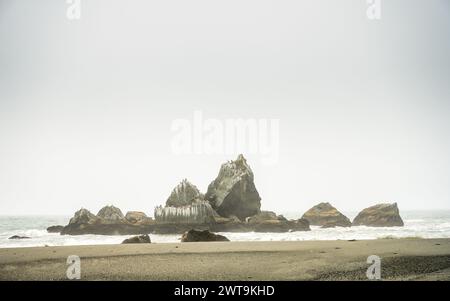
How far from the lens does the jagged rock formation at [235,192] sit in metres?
28.8

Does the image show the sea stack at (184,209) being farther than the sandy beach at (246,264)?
Yes

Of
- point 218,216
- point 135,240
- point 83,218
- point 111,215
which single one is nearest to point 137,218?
point 111,215

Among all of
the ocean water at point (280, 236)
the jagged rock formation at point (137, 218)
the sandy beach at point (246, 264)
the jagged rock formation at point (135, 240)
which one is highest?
the sandy beach at point (246, 264)

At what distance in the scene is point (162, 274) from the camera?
6352 millimetres

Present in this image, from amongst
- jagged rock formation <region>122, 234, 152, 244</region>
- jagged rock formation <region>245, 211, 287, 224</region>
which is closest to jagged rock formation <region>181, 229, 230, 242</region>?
jagged rock formation <region>122, 234, 152, 244</region>

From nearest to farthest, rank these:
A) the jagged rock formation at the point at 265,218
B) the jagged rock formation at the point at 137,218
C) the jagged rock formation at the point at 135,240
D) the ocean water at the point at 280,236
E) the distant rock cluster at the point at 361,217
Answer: the jagged rock formation at the point at 135,240
the ocean water at the point at 280,236
the jagged rock formation at the point at 265,218
the jagged rock formation at the point at 137,218
the distant rock cluster at the point at 361,217

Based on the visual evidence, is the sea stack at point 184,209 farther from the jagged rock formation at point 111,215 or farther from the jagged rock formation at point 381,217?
the jagged rock formation at point 381,217

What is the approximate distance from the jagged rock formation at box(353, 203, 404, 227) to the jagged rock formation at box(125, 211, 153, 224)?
58.5 feet

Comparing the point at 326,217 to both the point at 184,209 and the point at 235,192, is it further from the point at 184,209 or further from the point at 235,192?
the point at 184,209

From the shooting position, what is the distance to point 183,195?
26000 mm

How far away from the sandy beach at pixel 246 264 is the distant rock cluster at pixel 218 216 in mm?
16182

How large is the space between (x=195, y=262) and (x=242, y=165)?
73.8 feet

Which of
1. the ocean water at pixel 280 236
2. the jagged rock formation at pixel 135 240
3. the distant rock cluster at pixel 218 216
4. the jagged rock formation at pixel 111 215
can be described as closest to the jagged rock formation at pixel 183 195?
the distant rock cluster at pixel 218 216

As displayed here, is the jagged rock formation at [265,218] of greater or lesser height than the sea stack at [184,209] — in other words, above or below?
below
